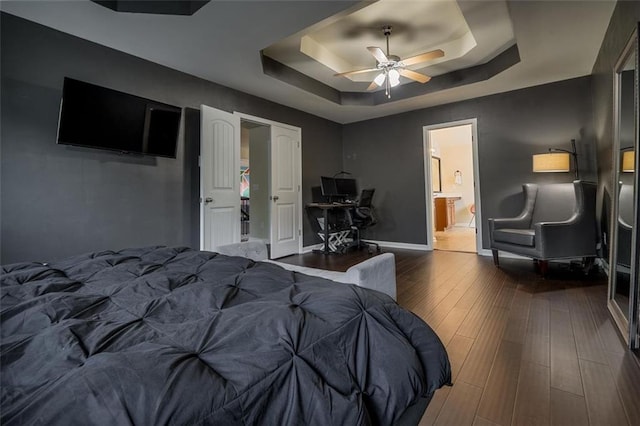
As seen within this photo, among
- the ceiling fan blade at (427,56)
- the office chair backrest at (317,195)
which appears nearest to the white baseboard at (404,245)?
the office chair backrest at (317,195)

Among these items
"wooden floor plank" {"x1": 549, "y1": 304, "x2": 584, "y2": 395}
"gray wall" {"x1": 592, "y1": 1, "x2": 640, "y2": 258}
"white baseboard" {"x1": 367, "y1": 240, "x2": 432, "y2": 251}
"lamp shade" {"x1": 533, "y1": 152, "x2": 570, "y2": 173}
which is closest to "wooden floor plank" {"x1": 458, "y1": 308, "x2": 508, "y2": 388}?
"wooden floor plank" {"x1": 549, "y1": 304, "x2": 584, "y2": 395}

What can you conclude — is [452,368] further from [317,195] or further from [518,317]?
[317,195]

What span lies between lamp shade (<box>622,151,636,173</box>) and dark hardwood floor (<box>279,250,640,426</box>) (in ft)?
3.66

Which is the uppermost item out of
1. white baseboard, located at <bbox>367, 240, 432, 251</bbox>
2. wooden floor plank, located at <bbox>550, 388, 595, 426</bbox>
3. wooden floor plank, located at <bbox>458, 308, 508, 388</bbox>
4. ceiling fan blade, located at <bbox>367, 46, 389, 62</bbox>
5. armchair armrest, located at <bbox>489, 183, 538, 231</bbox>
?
ceiling fan blade, located at <bbox>367, 46, 389, 62</bbox>

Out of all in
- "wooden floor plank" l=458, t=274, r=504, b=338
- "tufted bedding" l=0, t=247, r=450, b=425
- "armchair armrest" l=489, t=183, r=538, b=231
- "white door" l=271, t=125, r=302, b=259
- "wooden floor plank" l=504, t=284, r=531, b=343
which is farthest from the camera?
"white door" l=271, t=125, r=302, b=259

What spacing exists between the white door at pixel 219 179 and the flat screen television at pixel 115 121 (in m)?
0.37

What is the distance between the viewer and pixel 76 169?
8.89 ft

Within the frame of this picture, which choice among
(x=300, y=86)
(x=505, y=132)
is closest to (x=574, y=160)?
(x=505, y=132)

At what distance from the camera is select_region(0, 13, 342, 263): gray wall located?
2.39 metres

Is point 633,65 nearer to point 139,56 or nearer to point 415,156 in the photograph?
point 415,156

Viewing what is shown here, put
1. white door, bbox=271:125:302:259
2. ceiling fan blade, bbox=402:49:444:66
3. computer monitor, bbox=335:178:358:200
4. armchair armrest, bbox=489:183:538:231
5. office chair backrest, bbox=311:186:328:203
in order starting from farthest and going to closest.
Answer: computer monitor, bbox=335:178:358:200, office chair backrest, bbox=311:186:328:203, white door, bbox=271:125:302:259, armchair armrest, bbox=489:183:538:231, ceiling fan blade, bbox=402:49:444:66

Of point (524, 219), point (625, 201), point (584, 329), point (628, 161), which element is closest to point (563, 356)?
point (584, 329)

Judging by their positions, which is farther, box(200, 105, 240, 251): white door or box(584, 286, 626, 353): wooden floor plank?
box(200, 105, 240, 251): white door

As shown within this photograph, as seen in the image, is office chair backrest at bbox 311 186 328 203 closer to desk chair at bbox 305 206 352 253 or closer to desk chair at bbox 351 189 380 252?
desk chair at bbox 305 206 352 253
